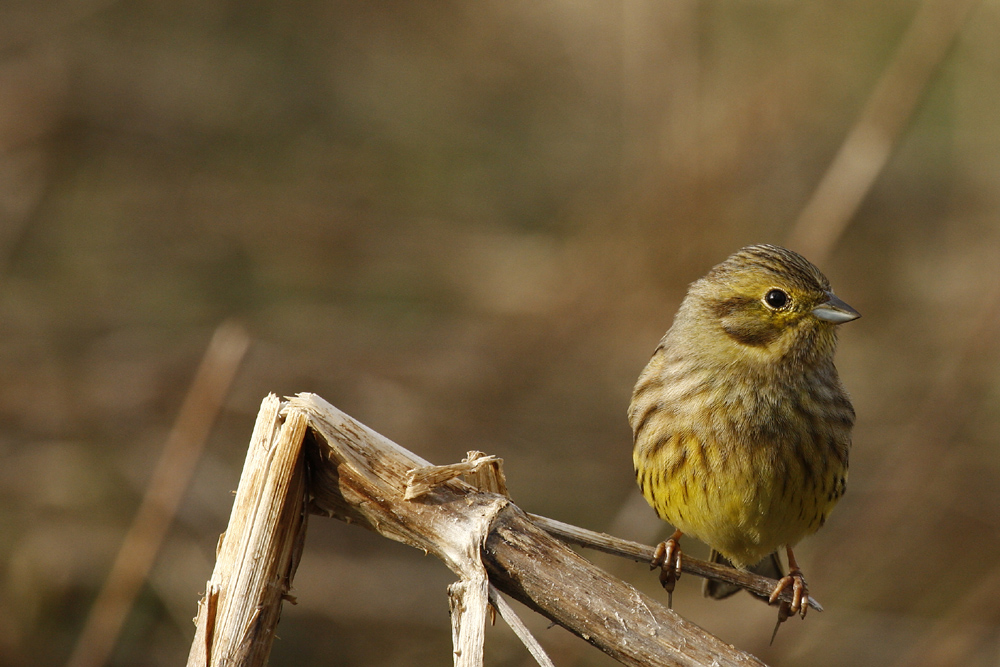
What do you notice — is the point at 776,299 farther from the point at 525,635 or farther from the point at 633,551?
the point at 525,635

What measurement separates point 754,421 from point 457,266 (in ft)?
12.5

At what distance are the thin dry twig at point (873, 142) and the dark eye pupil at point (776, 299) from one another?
1643 millimetres

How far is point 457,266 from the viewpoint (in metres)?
7.12

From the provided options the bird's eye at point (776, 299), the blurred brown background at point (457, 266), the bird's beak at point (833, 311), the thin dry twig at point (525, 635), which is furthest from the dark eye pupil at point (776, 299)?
the thin dry twig at point (525, 635)

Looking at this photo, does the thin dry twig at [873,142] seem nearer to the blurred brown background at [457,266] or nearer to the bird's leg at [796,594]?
the blurred brown background at [457,266]

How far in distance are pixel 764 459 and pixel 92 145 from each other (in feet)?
18.2

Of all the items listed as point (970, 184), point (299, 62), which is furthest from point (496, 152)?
point (970, 184)

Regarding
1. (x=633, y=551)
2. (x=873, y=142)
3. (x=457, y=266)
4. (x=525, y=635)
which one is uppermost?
(x=457, y=266)

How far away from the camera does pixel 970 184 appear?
7.39 metres

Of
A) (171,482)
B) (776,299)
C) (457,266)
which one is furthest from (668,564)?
(457,266)

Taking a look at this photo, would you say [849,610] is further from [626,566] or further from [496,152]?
[496,152]

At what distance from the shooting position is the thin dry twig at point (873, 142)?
519 cm

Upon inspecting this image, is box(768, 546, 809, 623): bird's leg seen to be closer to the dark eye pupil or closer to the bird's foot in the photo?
the bird's foot

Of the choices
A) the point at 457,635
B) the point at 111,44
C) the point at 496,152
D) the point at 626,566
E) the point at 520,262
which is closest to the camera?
the point at 457,635
